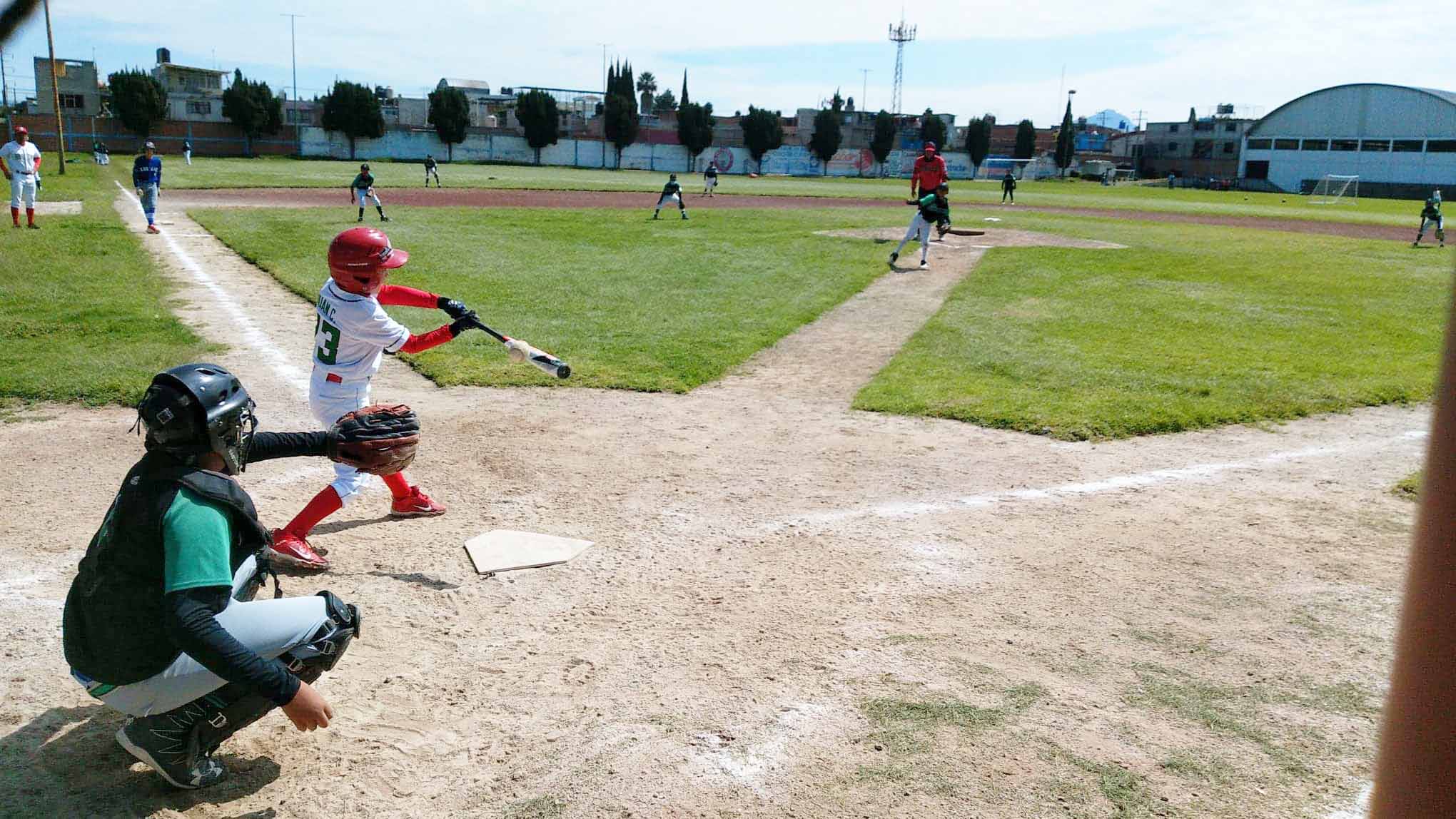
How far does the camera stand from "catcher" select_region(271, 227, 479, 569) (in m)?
6.36

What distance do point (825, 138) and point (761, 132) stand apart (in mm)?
5639

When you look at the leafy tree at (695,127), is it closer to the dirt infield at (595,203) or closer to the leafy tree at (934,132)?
the leafy tree at (934,132)

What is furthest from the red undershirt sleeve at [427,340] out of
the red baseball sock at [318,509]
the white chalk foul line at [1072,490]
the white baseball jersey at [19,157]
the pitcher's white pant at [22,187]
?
the pitcher's white pant at [22,187]

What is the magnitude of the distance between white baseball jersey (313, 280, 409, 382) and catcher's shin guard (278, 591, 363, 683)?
252cm

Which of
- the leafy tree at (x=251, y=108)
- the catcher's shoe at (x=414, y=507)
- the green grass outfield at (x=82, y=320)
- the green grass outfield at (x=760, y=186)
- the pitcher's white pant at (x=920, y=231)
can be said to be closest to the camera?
the catcher's shoe at (x=414, y=507)

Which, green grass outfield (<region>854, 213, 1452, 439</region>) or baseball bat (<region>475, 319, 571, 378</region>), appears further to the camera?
green grass outfield (<region>854, 213, 1452, 439</region>)

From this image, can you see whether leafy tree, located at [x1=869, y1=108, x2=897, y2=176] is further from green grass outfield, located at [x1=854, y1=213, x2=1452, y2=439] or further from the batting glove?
the batting glove

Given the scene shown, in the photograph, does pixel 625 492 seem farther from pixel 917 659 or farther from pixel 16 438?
pixel 16 438

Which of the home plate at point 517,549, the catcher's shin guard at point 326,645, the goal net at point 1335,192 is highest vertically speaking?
the goal net at point 1335,192

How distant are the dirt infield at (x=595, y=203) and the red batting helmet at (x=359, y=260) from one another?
26846 millimetres

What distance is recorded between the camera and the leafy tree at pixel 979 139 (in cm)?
9344

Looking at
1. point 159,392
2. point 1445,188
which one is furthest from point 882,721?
point 1445,188

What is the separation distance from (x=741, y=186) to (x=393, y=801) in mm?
56422

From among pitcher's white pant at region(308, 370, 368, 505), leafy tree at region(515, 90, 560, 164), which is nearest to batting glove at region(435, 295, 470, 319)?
pitcher's white pant at region(308, 370, 368, 505)
